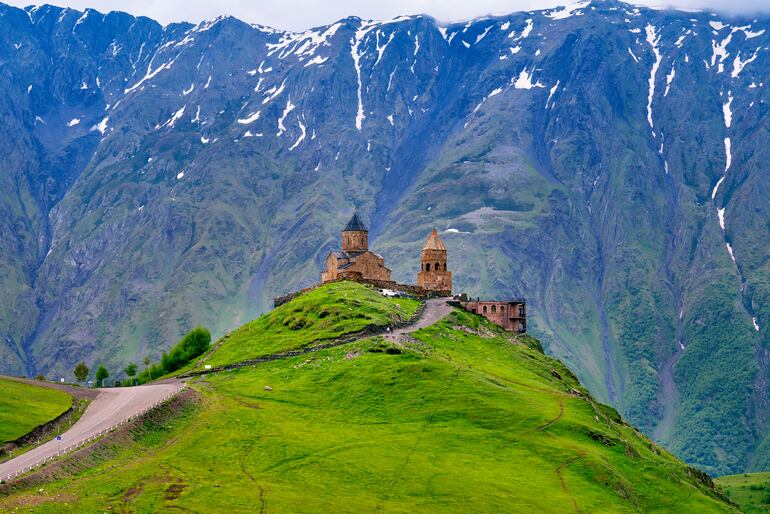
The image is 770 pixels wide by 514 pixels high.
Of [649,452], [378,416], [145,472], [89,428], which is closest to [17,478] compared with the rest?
[145,472]

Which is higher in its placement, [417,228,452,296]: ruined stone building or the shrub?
[417,228,452,296]: ruined stone building

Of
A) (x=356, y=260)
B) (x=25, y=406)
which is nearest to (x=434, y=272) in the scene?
(x=356, y=260)

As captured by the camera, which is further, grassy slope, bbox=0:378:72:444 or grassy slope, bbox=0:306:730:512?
grassy slope, bbox=0:378:72:444

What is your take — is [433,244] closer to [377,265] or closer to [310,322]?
[377,265]

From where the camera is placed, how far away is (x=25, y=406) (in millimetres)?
106500

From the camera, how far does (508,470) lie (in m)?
106

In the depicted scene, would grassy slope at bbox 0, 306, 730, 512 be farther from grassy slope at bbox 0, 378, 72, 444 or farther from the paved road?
grassy slope at bbox 0, 378, 72, 444

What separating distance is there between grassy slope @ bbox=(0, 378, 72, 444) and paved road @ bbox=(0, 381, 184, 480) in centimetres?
283

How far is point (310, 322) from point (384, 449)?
153ft

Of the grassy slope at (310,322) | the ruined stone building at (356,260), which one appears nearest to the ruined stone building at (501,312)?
the ruined stone building at (356,260)

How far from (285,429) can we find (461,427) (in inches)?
770

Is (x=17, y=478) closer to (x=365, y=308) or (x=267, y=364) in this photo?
(x=267, y=364)

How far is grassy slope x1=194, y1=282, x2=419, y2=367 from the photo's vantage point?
470 ft

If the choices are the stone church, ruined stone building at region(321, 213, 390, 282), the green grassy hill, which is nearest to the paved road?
the green grassy hill
